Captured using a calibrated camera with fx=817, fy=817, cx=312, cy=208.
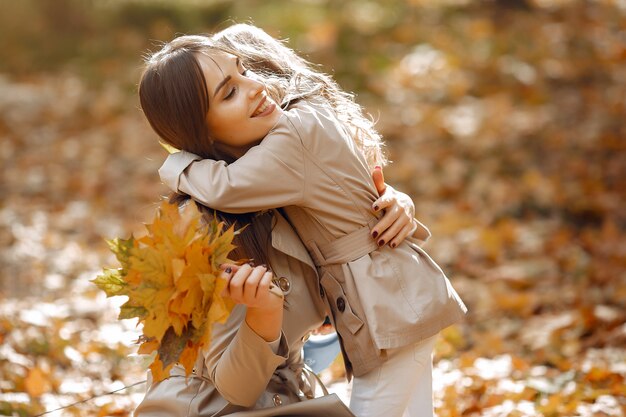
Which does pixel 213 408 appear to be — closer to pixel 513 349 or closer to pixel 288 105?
pixel 288 105

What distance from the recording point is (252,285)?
6.27 feet

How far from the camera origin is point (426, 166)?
20.9 ft

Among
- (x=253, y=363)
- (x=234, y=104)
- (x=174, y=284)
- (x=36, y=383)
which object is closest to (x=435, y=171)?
(x=36, y=383)

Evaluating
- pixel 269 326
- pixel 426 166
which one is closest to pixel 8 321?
pixel 269 326

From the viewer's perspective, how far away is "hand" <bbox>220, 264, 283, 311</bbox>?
1908 millimetres

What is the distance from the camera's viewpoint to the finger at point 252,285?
191 cm

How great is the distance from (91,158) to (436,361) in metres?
4.64

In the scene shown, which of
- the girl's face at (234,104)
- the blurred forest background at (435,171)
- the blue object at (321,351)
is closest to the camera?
the girl's face at (234,104)

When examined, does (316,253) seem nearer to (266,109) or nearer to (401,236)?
(401,236)

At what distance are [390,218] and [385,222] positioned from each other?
0.03m

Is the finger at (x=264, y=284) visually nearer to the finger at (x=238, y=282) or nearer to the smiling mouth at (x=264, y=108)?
the finger at (x=238, y=282)

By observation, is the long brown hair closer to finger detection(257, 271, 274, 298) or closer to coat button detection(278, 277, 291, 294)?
coat button detection(278, 277, 291, 294)

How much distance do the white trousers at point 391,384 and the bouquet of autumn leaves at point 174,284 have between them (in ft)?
1.87

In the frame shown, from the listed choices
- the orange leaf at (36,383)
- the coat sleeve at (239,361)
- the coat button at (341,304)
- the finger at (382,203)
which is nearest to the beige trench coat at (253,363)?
the coat sleeve at (239,361)
